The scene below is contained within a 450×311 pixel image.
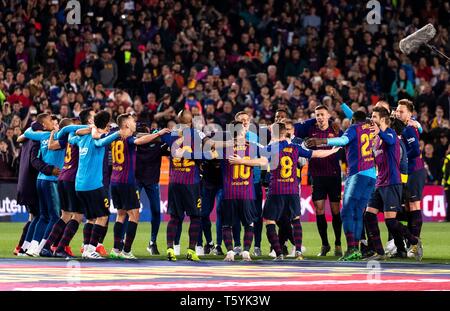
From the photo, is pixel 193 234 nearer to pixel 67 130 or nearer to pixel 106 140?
pixel 106 140

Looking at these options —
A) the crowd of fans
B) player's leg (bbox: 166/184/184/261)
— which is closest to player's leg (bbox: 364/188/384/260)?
player's leg (bbox: 166/184/184/261)

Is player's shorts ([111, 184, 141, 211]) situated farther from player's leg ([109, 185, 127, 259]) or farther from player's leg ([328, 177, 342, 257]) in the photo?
player's leg ([328, 177, 342, 257])

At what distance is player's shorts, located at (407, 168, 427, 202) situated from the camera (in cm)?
1838

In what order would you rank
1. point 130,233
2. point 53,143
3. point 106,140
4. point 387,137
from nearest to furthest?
point 106,140, point 387,137, point 130,233, point 53,143

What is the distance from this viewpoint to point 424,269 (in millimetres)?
15109

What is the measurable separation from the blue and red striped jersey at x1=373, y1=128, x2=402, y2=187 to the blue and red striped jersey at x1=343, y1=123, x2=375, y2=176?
26cm

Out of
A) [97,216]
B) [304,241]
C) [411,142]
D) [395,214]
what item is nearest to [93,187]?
[97,216]

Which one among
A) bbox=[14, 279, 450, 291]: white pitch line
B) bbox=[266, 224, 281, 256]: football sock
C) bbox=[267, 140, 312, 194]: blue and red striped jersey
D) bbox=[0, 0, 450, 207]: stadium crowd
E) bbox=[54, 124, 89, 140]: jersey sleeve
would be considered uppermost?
bbox=[0, 0, 450, 207]: stadium crowd

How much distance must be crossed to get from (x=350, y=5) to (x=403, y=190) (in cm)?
1781

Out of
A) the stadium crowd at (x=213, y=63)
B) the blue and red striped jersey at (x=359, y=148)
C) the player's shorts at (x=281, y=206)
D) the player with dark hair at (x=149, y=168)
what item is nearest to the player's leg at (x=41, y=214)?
the player with dark hair at (x=149, y=168)

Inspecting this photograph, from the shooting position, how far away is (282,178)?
17.3 metres

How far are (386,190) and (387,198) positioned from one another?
12 centimetres
